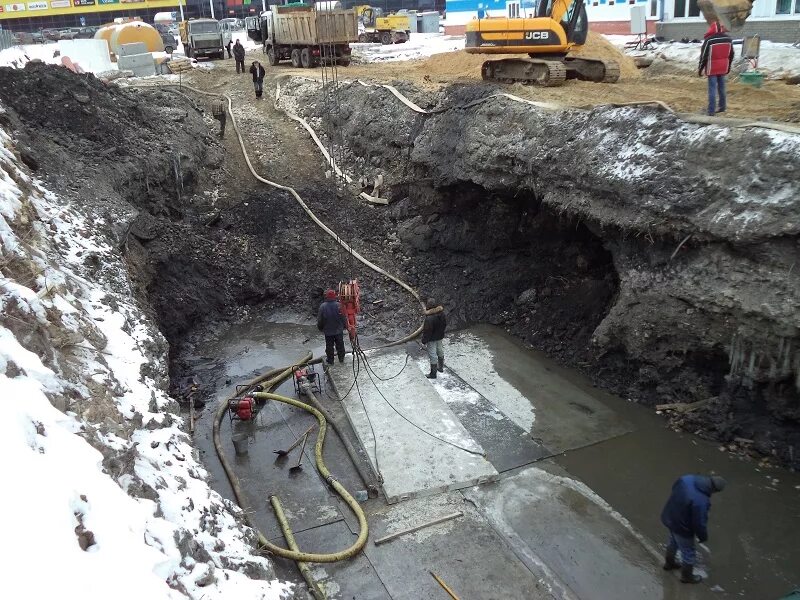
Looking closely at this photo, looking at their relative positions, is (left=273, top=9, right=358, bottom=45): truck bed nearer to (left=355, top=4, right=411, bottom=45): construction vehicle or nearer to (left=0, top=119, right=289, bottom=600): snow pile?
(left=355, top=4, right=411, bottom=45): construction vehicle

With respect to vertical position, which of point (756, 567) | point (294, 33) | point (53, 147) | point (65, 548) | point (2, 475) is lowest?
point (756, 567)

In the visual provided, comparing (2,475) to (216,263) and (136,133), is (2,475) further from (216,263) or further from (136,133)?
(136,133)

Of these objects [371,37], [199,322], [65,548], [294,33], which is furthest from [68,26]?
[65,548]

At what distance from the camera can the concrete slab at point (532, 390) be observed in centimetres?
871

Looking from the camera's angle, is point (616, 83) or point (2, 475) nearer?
point (2, 475)

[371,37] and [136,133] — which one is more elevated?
[371,37]

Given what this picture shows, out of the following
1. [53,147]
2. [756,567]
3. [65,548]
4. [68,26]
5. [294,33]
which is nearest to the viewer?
[65,548]

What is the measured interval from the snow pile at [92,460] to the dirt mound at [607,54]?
14815 mm

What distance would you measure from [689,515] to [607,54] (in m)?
16.6

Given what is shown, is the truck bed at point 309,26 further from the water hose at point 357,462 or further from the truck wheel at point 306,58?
the water hose at point 357,462

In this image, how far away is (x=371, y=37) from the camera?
123ft

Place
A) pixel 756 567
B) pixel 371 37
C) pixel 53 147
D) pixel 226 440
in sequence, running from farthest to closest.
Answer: pixel 371 37, pixel 53 147, pixel 226 440, pixel 756 567

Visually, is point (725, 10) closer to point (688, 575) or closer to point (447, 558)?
point (688, 575)

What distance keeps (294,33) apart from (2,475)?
24504mm
